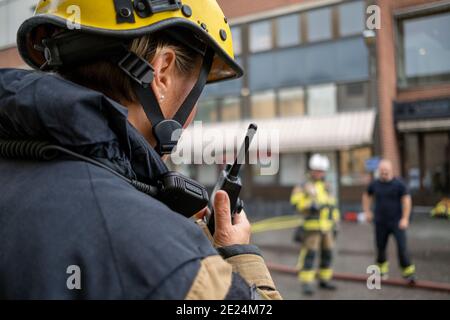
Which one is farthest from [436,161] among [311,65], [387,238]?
[311,65]

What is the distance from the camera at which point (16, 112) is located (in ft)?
2.26

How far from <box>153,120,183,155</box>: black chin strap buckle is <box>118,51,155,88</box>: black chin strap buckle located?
0.12m

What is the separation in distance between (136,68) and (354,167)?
11.3m

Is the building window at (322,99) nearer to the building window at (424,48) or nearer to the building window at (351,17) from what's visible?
the building window at (351,17)

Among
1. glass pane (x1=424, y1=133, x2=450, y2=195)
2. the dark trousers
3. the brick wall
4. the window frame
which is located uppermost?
the window frame

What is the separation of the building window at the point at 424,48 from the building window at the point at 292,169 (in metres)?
7.67

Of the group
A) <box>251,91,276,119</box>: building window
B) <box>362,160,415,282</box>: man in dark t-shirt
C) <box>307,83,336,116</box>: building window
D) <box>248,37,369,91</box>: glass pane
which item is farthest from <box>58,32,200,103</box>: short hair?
<box>251,91,276,119</box>: building window

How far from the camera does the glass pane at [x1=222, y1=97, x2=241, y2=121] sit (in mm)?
12972

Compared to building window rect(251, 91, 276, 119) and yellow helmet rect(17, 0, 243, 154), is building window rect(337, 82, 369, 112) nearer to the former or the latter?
building window rect(251, 91, 276, 119)

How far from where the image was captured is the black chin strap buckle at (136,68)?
2.89ft

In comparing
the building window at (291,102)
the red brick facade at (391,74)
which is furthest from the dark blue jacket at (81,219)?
the building window at (291,102)
